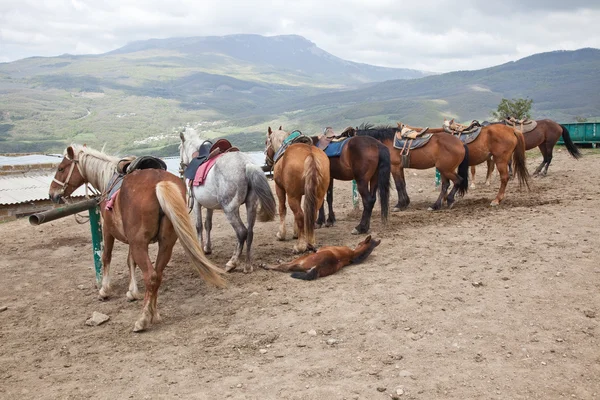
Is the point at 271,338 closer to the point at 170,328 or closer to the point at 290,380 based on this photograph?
the point at 290,380

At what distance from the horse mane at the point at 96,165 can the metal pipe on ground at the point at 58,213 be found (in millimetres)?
376

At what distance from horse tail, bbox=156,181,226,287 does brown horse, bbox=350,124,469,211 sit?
610cm

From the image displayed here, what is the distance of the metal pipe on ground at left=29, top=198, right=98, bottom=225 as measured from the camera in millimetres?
5480

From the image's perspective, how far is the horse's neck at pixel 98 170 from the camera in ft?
21.8

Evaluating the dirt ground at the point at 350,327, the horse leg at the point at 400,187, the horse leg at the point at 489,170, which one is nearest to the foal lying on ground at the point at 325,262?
the dirt ground at the point at 350,327

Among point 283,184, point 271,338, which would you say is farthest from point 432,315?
point 283,184

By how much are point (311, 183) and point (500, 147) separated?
5734 mm

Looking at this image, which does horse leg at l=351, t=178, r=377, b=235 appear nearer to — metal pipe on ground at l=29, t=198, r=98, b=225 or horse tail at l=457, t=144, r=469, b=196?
horse tail at l=457, t=144, r=469, b=196

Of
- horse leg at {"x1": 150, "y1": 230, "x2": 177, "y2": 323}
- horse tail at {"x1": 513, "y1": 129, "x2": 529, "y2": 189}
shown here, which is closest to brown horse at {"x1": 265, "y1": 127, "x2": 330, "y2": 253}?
horse leg at {"x1": 150, "y1": 230, "x2": 177, "y2": 323}

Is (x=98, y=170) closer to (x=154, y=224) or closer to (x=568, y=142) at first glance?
(x=154, y=224)

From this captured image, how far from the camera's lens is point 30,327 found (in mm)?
5594

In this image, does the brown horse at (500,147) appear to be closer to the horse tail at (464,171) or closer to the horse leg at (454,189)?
the horse tail at (464,171)

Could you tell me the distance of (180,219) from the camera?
5.07 metres

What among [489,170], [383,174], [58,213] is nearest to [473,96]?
[489,170]
